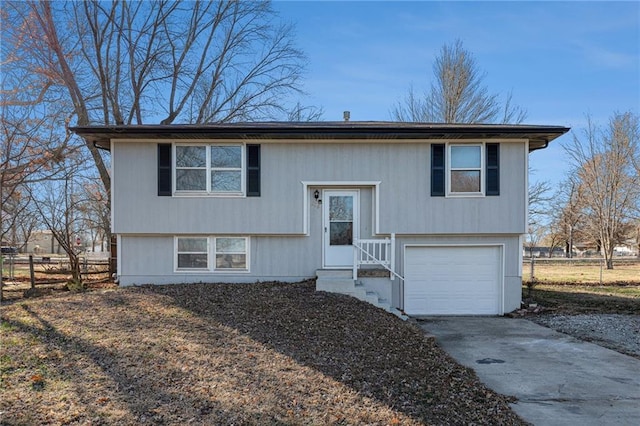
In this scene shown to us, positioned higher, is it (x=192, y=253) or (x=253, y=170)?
(x=253, y=170)

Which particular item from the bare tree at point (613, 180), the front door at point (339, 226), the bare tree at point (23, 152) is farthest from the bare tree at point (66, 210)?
the bare tree at point (613, 180)

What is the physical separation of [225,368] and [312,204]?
Answer: 594 centimetres

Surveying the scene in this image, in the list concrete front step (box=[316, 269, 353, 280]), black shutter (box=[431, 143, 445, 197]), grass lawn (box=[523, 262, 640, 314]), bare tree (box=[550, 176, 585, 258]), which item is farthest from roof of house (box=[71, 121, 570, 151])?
bare tree (box=[550, 176, 585, 258])

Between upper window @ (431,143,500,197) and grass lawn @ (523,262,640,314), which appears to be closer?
upper window @ (431,143,500,197)

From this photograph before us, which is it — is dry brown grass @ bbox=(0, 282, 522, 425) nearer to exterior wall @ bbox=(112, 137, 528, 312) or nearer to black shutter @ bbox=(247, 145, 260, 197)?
exterior wall @ bbox=(112, 137, 528, 312)

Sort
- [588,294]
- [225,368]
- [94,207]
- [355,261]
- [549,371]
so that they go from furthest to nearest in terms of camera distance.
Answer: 1. [94,207]
2. [588,294]
3. [355,261]
4. [549,371]
5. [225,368]

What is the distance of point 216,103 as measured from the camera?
64.3 feet

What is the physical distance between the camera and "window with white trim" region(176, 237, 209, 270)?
10117mm

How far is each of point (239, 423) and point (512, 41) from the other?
37.2 ft

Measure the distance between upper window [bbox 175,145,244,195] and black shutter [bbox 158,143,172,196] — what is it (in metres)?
0.19

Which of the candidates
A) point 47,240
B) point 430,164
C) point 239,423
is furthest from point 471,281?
point 47,240

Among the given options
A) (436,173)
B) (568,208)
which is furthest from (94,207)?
(568,208)

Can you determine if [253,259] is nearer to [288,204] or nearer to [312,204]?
[288,204]

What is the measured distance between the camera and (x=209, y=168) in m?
9.96
